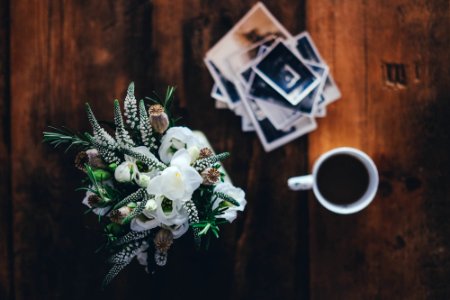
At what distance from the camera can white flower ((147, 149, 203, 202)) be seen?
669 mm

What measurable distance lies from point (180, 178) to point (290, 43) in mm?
520

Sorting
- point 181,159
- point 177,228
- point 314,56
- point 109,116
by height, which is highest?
point 314,56

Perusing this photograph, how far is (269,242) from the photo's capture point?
3.49 feet

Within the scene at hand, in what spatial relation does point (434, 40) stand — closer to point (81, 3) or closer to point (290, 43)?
point (290, 43)

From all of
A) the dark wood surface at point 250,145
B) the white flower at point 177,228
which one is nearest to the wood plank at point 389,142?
the dark wood surface at point 250,145

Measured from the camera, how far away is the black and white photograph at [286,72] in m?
1.04

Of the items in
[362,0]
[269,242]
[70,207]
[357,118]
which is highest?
[362,0]

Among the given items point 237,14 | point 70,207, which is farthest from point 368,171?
point 70,207

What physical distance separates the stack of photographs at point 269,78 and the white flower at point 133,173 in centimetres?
37

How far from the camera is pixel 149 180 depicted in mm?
703

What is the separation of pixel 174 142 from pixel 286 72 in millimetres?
413

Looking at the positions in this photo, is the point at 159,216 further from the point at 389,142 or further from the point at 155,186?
the point at 389,142

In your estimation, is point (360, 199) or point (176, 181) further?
point (360, 199)

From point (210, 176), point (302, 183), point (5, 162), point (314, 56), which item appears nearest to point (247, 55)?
point (314, 56)
